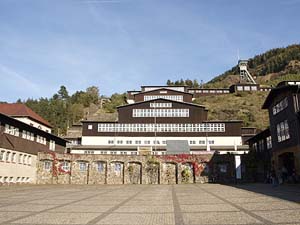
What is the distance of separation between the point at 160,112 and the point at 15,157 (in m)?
27.6

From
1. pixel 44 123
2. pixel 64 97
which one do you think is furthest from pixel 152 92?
pixel 64 97

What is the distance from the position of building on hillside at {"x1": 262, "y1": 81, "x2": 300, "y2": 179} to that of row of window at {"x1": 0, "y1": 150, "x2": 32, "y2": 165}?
26812mm

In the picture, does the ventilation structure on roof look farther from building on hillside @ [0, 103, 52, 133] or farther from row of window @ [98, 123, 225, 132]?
building on hillside @ [0, 103, 52, 133]

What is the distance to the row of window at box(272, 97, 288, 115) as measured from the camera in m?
29.6

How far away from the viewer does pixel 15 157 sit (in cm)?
3288

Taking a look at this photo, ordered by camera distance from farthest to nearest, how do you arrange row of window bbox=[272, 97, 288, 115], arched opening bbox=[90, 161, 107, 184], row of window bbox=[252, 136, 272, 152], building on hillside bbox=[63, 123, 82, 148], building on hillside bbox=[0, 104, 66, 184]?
1. building on hillside bbox=[63, 123, 82, 148]
2. arched opening bbox=[90, 161, 107, 184]
3. row of window bbox=[252, 136, 272, 152]
4. building on hillside bbox=[0, 104, 66, 184]
5. row of window bbox=[272, 97, 288, 115]

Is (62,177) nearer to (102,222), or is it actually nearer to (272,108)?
(272,108)

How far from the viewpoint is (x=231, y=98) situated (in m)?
97.8

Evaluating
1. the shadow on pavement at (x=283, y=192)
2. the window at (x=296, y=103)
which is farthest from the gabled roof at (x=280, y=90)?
the shadow on pavement at (x=283, y=192)

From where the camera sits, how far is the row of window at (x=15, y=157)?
30.5 m

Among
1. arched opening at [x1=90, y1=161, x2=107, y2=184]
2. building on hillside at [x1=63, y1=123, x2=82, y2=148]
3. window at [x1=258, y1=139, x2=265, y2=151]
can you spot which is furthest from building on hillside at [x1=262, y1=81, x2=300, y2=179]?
building on hillside at [x1=63, y1=123, x2=82, y2=148]

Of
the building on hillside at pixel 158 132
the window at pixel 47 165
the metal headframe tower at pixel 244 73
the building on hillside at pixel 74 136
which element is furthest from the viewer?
the metal headframe tower at pixel 244 73

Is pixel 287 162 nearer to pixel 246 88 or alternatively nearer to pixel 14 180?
pixel 14 180

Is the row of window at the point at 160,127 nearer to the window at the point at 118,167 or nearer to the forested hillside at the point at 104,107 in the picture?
the forested hillside at the point at 104,107
